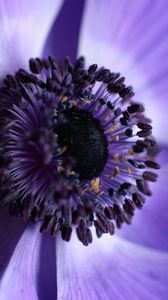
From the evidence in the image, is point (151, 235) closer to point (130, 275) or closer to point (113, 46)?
point (130, 275)

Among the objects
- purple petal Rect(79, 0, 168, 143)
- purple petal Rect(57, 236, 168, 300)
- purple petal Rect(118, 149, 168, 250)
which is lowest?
purple petal Rect(57, 236, 168, 300)

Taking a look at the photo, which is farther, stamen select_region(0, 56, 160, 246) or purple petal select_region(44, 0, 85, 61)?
purple petal select_region(44, 0, 85, 61)

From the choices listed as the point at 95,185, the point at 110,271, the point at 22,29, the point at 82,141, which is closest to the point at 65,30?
the point at 22,29

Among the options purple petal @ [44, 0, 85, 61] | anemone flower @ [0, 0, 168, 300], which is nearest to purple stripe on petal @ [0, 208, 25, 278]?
anemone flower @ [0, 0, 168, 300]

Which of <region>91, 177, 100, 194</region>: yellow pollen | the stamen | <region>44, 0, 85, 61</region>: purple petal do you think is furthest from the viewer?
<region>44, 0, 85, 61</region>: purple petal

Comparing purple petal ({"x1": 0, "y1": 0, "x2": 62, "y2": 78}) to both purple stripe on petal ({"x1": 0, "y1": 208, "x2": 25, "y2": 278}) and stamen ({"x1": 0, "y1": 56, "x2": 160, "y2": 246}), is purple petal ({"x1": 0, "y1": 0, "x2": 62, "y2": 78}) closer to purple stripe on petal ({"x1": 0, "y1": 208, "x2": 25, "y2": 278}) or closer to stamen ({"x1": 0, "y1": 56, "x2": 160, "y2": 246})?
stamen ({"x1": 0, "y1": 56, "x2": 160, "y2": 246})

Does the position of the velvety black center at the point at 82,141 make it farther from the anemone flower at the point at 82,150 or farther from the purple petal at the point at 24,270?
the purple petal at the point at 24,270

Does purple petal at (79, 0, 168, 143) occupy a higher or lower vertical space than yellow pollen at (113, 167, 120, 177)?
higher

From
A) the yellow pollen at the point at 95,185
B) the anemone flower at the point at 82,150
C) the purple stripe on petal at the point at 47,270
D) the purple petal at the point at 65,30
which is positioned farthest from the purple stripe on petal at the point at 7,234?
the purple petal at the point at 65,30
